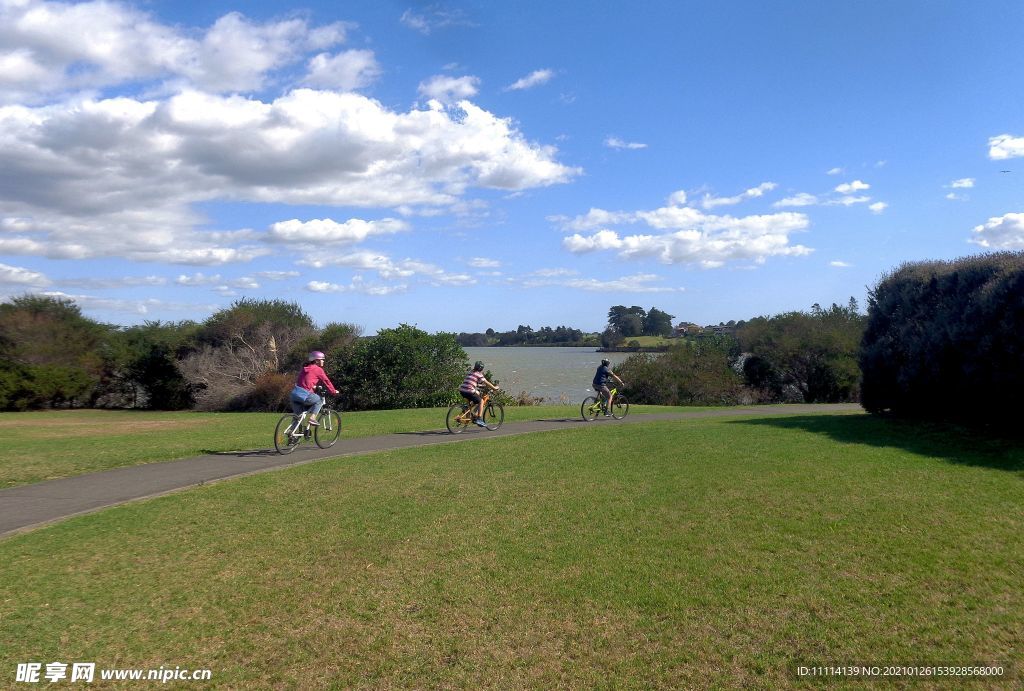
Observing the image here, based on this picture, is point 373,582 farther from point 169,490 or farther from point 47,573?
point 169,490

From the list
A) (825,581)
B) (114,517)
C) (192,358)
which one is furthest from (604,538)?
(192,358)

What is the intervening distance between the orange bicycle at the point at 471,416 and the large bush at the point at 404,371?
13.6 metres

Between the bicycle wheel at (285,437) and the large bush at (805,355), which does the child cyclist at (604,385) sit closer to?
the bicycle wheel at (285,437)

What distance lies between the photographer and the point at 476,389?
17.0 meters

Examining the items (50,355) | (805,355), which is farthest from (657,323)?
(50,355)

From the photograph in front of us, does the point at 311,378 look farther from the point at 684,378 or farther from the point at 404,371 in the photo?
the point at 684,378

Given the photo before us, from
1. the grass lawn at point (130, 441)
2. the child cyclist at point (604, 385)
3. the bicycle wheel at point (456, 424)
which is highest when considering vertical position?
the child cyclist at point (604, 385)

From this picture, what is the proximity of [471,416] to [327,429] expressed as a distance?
3.71 m

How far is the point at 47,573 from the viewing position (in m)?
6.27

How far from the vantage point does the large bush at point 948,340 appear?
1236 centimetres

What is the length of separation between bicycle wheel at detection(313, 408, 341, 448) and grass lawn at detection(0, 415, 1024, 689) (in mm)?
4266

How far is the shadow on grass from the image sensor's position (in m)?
10.5

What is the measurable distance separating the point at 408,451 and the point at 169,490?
461 cm

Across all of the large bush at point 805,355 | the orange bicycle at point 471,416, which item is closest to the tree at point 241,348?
the orange bicycle at point 471,416
